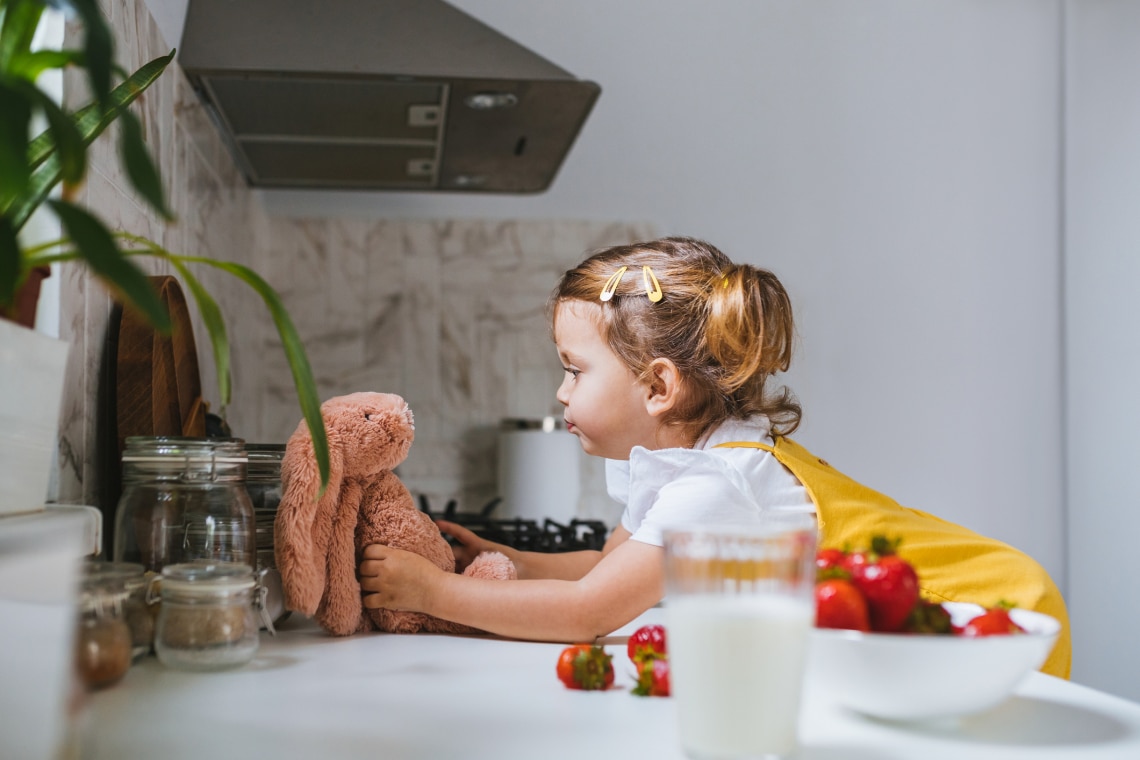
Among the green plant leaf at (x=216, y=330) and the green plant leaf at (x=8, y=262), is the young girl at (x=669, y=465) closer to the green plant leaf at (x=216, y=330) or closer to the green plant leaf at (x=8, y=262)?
the green plant leaf at (x=216, y=330)

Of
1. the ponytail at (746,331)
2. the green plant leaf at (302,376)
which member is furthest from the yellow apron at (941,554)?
the green plant leaf at (302,376)

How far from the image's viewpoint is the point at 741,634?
1.66 feet

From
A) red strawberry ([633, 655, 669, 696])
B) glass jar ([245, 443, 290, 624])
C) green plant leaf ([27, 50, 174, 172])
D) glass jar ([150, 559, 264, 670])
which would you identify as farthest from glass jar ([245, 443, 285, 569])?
red strawberry ([633, 655, 669, 696])

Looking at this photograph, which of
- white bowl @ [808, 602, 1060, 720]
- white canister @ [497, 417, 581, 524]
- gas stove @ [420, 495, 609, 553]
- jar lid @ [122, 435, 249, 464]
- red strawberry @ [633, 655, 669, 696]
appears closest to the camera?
white bowl @ [808, 602, 1060, 720]

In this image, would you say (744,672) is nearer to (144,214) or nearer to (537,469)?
(144,214)

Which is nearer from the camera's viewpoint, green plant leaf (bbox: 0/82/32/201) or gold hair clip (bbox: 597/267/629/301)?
green plant leaf (bbox: 0/82/32/201)

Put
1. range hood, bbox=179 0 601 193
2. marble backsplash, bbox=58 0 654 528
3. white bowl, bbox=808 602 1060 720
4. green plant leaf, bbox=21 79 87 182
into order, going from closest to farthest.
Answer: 1. green plant leaf, bbox=21 79 87 182
2. white bowl, bbox=808 602 1060 720
3. range hood, bbox=179 0 601 193
4. marble backsplash, bbox=58 0 654 528

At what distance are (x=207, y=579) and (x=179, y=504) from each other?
127 millimetres

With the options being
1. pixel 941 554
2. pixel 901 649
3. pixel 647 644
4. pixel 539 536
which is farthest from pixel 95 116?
pixel 539 536

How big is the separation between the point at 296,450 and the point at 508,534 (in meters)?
0.88

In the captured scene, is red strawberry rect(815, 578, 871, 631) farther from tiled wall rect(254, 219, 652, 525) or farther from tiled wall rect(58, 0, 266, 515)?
tiled wall rect(254, 219, 652, 525)

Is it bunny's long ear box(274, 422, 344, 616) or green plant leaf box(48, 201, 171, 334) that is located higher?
green plant leaf box(48, 201, 171, 334)

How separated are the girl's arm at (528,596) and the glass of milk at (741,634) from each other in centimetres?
39

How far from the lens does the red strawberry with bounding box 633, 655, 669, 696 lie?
2.23 ft
